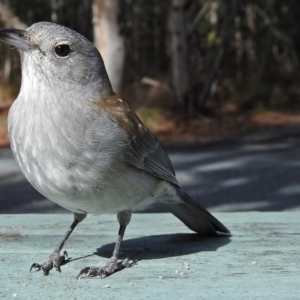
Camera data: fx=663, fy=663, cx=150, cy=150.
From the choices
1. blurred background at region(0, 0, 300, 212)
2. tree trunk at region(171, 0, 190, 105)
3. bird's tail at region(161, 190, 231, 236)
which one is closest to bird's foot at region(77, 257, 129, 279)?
bird's tail at region(161, 190, 231, 236)

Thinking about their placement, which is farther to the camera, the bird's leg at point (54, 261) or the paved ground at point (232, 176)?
the paved ground at point (232, 176)

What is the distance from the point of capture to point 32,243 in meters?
3.68

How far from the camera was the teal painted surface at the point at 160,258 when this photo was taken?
2.79 meters

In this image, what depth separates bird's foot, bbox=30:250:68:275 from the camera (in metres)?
3.11

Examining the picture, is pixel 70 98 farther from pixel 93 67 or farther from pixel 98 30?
pixel 98 30

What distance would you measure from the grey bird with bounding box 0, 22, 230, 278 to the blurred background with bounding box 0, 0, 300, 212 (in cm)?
576

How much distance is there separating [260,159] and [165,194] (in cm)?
901

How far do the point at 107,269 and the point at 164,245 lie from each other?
0.63m

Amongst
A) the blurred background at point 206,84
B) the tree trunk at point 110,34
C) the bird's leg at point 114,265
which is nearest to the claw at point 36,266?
the bird's leg at point 114,265

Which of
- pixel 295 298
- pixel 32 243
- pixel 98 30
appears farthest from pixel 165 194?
pixel 98 30

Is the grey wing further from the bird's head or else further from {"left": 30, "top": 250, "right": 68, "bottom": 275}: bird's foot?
{"left": 30, "top": 250, "right": 68, "bottom": 275}: bird's foot

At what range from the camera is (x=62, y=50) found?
317cm

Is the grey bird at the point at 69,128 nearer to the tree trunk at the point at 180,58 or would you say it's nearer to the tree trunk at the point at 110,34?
the tree trunk at the point at 110,34

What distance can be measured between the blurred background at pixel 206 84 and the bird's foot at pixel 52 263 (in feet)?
18.8
